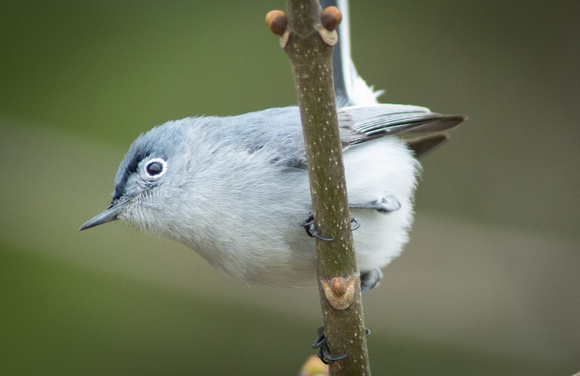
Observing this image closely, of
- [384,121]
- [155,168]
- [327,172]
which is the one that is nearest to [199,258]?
[155,168]

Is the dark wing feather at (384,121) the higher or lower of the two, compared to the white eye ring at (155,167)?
higher

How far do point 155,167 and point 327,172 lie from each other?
2.93ft

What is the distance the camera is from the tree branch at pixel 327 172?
5.00 feet

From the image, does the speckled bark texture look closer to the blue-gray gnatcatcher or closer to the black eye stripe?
the blue-gray gnatcatcher

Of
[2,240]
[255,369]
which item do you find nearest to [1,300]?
[2,240]

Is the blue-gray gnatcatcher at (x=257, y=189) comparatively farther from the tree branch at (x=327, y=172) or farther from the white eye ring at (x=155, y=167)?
the tree branch at (x=327, y=172)

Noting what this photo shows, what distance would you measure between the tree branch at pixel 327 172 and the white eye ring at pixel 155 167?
0.79 m

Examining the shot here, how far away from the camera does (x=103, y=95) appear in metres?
4.04

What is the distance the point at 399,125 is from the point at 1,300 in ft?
7.56

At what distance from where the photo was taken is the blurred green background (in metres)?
3.65

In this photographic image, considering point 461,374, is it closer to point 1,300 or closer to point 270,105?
point 270,105

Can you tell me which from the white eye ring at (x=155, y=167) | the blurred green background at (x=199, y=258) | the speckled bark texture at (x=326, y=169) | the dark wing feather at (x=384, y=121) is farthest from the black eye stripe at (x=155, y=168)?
the blurred green background at (x=199, y=258)

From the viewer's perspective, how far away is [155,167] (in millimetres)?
2400

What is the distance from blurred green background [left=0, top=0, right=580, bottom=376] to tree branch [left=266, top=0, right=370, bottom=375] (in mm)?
1443
